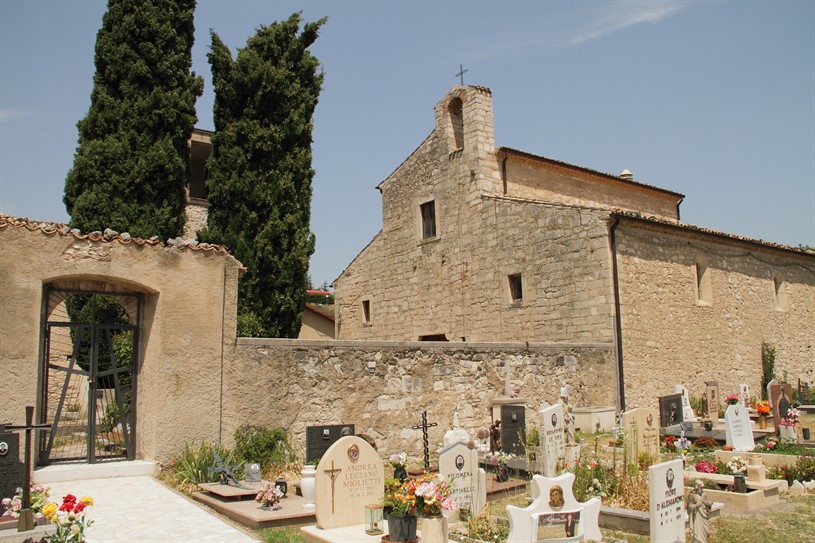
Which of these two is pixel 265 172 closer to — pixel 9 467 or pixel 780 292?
pixel 9 467

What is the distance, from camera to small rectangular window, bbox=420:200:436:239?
78.2 ft

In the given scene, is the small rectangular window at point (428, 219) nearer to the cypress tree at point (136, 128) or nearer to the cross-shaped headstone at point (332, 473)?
the cypress tree at point (136, 128)

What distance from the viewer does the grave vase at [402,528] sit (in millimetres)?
7109

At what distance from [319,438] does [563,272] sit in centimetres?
1030

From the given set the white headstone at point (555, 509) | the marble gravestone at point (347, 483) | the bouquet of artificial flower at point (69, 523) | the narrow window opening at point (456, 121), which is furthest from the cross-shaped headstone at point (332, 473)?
the narrow window opening at point (456, 121)

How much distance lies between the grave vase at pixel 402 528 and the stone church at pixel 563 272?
40.0 ft

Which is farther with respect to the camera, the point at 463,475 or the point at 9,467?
the point at 463,475

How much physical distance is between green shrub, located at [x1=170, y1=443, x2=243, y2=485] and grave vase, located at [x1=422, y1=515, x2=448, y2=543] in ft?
15.2

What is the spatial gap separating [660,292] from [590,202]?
5.84m

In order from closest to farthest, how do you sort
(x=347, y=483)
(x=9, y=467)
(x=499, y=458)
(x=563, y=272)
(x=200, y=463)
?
1. (x=9, y=467)
2. (x=347, y=483)
3. (x=200, y=463)
4. (x=499, y=458)
5. (x=563, y=272)

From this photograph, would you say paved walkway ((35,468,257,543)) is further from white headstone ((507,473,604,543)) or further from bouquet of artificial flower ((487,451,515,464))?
bouquet of artificial flower ((487,451,515,464))

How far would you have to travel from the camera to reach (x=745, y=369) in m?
22.4

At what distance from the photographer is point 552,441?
11055 millimetres

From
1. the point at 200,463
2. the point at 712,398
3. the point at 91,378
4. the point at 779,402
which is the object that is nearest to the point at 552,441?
the point at 200,463
